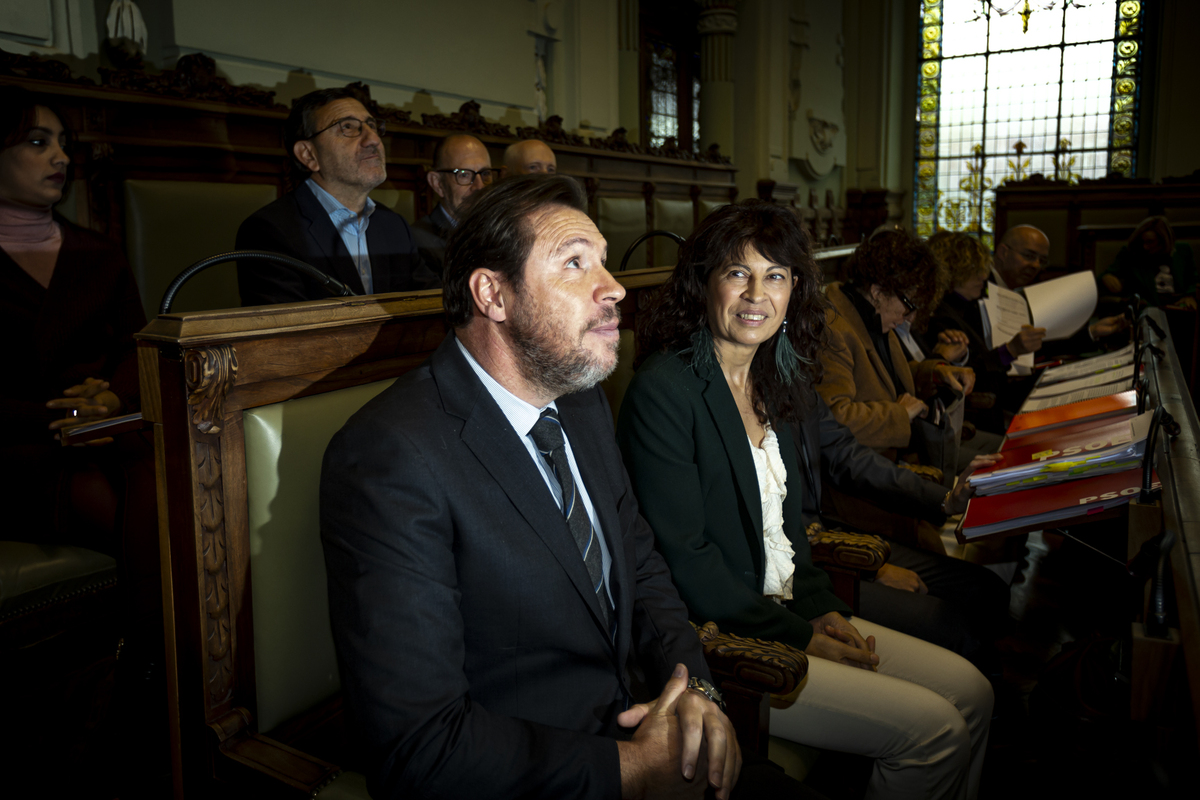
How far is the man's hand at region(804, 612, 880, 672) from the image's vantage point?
1654 millimetres

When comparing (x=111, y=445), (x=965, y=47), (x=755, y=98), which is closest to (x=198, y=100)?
(x=111, y=445)

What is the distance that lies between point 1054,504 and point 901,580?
2.21ft

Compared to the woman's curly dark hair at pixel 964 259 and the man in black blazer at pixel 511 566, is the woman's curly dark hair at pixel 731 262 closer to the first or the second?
the man in black blazer at pixel 511 566

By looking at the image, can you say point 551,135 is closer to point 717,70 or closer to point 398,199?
point 398,199

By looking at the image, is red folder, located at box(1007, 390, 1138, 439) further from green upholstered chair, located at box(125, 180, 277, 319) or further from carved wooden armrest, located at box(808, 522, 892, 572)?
green upholstered chair, located at box(125, 180, 277, 319)

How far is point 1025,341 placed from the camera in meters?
3.70

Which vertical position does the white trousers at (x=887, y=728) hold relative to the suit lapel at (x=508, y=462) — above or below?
below

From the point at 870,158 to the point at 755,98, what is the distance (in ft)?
10.7

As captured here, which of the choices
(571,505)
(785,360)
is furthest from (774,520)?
(571,505)

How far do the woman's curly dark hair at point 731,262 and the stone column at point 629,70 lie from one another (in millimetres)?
7091

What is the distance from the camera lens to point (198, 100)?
3307 mm

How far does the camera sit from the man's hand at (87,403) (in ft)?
6.52

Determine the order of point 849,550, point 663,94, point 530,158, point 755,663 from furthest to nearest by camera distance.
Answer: point 663,94, point 530,158, point 849,550, point 755,663

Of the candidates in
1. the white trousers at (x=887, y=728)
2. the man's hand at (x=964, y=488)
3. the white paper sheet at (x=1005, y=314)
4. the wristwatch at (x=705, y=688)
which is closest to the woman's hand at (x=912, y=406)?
the man's hand at (x=964, y=488)
